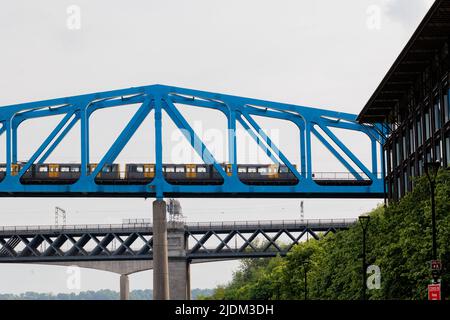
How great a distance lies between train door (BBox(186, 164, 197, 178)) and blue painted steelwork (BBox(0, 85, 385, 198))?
2370mm

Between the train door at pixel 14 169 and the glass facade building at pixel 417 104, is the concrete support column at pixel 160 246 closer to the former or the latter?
the train door at pixel 14 169

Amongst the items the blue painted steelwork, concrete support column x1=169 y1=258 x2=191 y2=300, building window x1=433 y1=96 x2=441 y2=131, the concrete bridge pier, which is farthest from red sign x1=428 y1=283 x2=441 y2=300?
the concrete bridge pier

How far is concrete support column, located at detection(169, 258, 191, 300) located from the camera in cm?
17100

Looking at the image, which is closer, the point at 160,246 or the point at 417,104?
the point at 417,104

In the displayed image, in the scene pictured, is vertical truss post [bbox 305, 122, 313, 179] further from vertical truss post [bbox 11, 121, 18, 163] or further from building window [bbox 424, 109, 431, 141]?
building window [bbox 424, 109, 431, 141]

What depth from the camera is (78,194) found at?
134375 mm

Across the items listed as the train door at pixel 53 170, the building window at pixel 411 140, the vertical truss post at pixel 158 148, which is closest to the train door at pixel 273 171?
the vertical truss post at pixel 158 148

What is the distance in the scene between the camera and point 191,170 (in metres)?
139

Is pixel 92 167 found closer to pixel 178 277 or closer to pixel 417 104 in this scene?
pixel 178 277

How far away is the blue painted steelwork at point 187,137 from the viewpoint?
439 ft

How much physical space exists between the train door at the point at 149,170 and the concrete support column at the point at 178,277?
3714 centimetres

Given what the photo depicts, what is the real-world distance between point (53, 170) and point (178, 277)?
1697 inches

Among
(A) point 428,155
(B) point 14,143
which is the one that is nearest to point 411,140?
(A) point 428,155

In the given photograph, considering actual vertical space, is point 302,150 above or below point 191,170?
above
